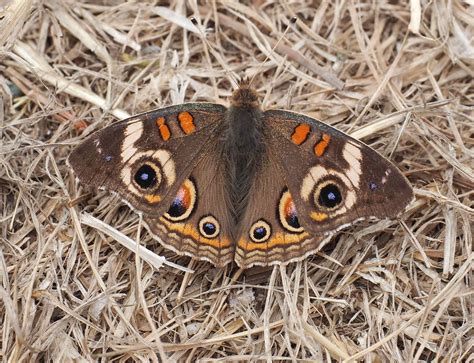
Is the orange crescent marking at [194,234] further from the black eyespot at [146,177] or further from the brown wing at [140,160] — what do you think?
the black eyespot at [146,177]

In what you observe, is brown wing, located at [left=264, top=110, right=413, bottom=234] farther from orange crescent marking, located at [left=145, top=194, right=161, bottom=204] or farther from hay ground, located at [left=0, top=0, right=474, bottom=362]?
orange crescent marking, located at [left=145, top=194, right=161, bottom=204]

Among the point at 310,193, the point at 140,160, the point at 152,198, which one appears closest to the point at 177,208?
the point at 152,198

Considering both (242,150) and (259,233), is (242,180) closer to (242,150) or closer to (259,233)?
(242,150)

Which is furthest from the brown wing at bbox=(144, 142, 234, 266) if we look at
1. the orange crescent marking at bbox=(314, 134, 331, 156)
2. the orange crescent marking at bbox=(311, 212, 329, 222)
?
the orange crescent marking at bbox=(314, 134, 331, 156)

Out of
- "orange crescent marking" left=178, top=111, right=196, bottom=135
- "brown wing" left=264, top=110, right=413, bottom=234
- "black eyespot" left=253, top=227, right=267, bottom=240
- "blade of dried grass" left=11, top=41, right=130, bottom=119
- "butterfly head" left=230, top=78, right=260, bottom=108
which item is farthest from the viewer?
"blade of dried grass" left=11, top=41, right=130, bottom=119

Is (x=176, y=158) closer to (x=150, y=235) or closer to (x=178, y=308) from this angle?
(x=150, y=235)

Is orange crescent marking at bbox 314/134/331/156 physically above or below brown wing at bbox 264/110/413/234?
above

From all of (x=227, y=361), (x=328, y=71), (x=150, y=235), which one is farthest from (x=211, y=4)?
(x=227, y=361)
